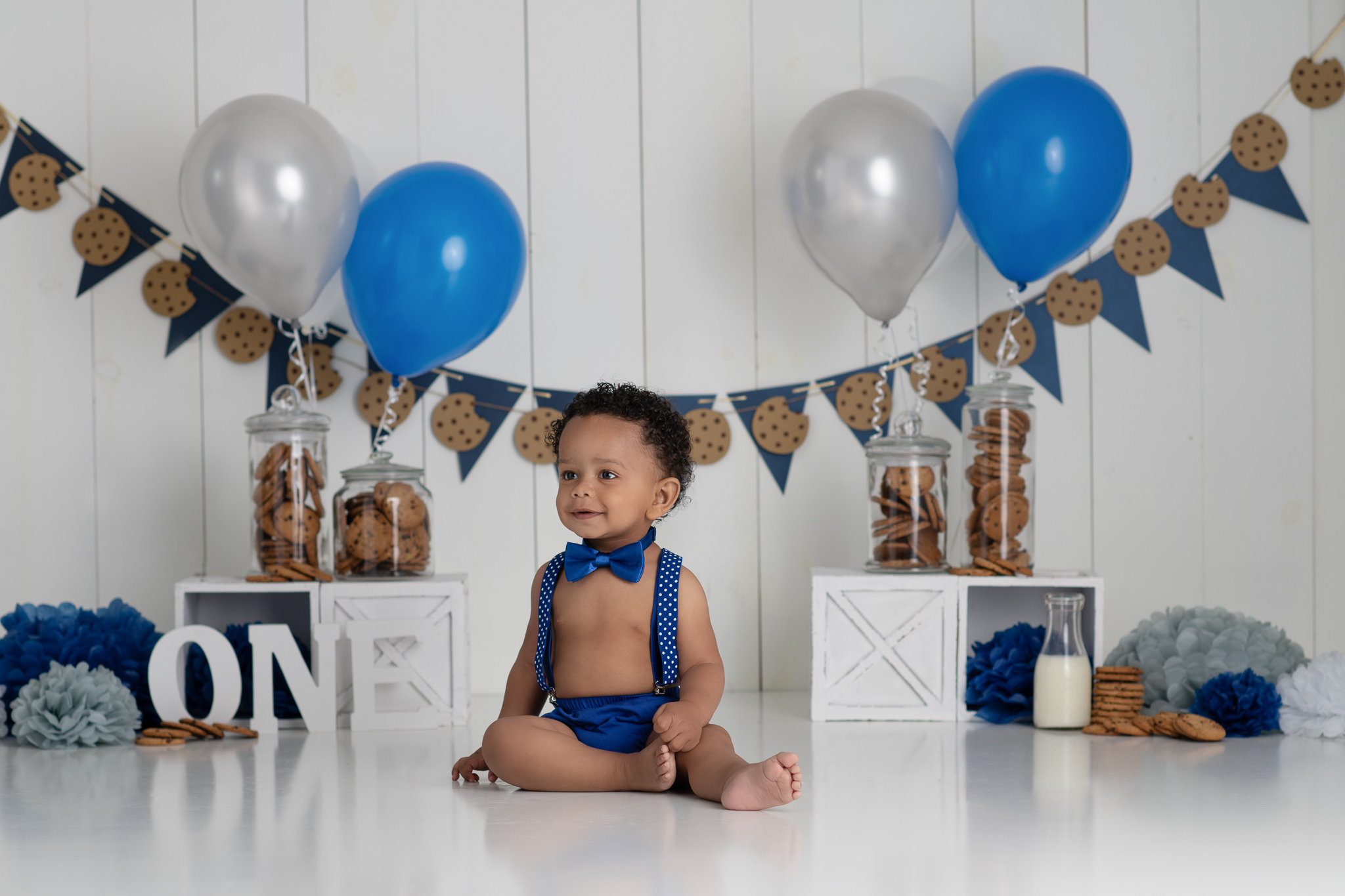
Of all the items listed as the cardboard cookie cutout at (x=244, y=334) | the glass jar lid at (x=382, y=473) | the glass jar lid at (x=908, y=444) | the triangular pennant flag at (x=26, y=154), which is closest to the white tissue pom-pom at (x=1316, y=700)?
the glass jar lid at (x=908, y=444)

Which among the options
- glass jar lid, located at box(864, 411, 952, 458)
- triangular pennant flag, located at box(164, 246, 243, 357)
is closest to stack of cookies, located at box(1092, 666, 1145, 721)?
glass jar lid, located at box(864, 411, 952, 458)

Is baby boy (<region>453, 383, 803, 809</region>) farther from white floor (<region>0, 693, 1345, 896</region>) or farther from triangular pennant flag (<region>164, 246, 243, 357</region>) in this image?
triangular pennant flag (<region>164, 246, 243, 357</region>)

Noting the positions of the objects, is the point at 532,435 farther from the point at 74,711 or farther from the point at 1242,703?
the point at 1242,703

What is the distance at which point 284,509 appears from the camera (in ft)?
5.55

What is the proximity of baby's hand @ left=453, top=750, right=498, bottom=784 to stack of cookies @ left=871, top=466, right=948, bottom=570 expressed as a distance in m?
0.69

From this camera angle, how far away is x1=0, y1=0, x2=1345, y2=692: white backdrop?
200 cm

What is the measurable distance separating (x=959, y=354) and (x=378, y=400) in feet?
3.20

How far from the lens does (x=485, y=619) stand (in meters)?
2.00

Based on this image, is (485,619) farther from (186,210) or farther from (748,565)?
(186,210)

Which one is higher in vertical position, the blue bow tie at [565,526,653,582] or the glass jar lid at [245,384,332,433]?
the glass jar lid at [245,384,332,433]

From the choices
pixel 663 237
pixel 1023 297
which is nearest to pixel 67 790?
pixel 663 237

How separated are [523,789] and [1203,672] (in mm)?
955

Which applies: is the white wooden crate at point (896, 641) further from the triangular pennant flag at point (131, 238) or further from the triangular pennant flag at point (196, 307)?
the triangular pennant flag at point (131, 238)

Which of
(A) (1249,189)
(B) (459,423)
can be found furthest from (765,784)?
(A) (1249,189)
